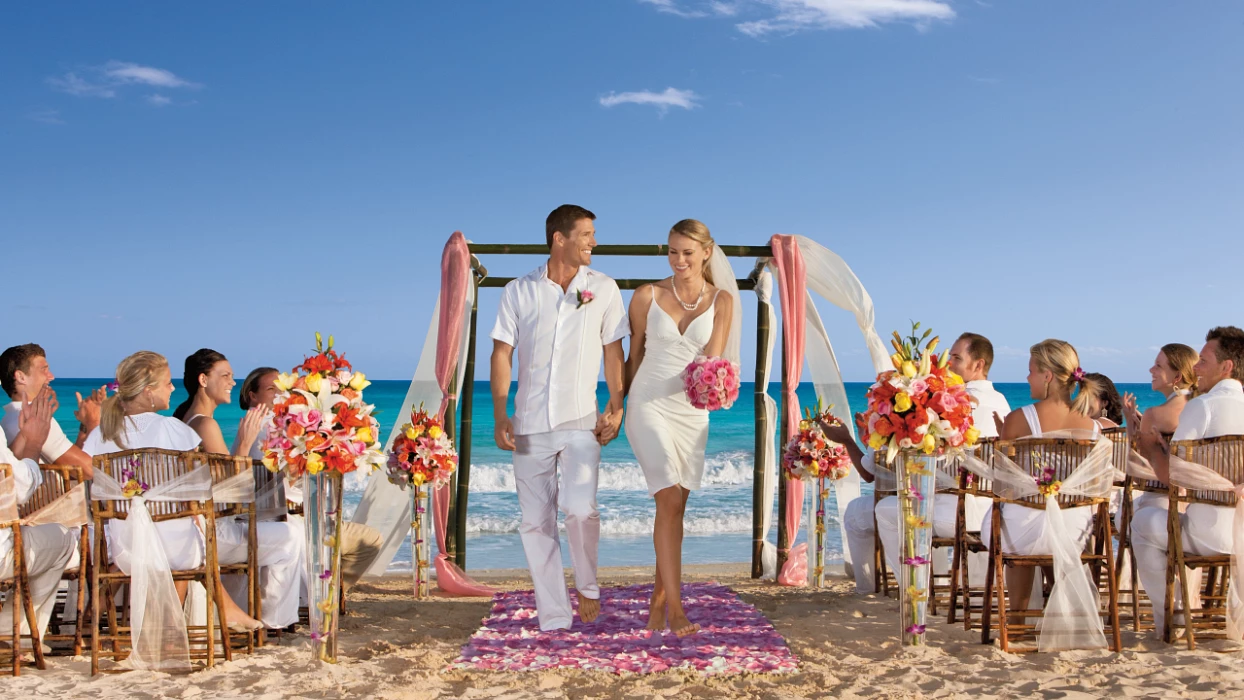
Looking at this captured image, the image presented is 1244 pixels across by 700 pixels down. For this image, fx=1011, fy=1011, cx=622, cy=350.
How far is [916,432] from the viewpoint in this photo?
4914mm

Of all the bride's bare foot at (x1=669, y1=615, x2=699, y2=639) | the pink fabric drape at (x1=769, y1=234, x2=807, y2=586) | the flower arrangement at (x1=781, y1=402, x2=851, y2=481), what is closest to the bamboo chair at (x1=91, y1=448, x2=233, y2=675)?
the bride's bare foot at (x1=669, y1=615, x2=699, y2=639)

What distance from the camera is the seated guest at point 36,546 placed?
486 cm

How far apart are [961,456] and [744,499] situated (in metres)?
13.5

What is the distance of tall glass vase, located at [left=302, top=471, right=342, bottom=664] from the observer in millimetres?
4941

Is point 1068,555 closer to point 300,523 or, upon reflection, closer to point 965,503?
point 965,503

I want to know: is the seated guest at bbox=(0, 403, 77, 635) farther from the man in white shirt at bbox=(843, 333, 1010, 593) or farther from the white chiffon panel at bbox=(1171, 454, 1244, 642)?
the white chiffon panel at bbox=(1171, 454, 1244, 642)

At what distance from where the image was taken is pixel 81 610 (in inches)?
196

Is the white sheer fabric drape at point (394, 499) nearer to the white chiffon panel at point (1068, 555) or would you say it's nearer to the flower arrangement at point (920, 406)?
the flower arrangement at point (920, 406)

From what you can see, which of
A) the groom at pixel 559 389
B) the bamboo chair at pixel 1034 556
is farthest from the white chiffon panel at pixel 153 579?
the bamboo chair at pixel 1034 556

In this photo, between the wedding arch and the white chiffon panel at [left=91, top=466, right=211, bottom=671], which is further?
the wedding arch

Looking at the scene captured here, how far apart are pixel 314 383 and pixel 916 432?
2.91 m

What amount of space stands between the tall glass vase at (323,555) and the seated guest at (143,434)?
1.57 feet

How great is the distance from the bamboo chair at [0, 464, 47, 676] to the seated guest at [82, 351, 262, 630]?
14.7 inches

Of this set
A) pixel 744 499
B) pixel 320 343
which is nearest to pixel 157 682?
pixel 320 343
